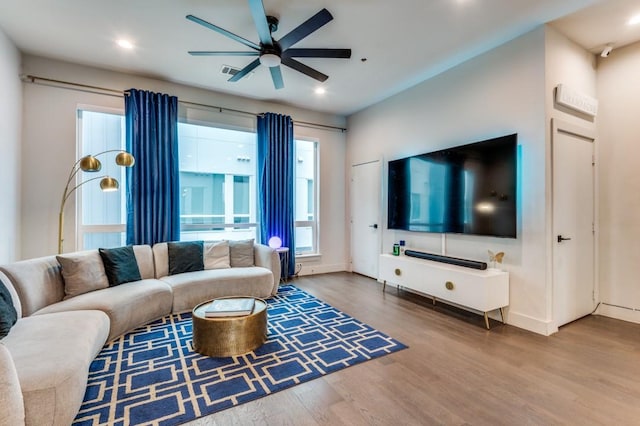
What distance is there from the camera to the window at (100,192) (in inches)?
156

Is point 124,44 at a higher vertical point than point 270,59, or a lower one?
higher

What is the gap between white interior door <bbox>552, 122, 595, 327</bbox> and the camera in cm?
312

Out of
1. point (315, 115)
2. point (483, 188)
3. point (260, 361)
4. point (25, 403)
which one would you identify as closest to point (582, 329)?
point (483, 188)

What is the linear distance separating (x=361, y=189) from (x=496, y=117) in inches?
103

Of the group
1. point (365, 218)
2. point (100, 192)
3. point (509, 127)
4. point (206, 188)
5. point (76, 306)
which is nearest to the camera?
point (76, 306)

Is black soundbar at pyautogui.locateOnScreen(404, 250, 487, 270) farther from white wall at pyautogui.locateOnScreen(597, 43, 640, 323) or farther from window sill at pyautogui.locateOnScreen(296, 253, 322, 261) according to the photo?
window sill at pyautogui.locateOnScreen(296, 253, 322, 261)

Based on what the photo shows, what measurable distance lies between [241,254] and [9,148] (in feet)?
9.27

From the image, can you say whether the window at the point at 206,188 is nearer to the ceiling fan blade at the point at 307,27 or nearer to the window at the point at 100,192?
the window at the point at 100,192

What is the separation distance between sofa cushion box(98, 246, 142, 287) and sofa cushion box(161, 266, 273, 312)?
34 cm

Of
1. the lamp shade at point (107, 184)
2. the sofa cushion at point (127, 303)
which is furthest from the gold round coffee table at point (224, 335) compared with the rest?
the lamp shade at point (107, 184)

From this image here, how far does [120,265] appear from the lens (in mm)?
3344

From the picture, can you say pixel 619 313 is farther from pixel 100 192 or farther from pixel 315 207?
pixel 100 192

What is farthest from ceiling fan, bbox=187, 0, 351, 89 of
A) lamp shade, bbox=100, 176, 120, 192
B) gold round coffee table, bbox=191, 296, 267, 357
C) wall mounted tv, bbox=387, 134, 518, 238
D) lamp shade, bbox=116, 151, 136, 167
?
gold round coffee table, bbox=191, 296, 267, 357

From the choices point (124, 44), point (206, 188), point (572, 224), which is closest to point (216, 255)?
point (206, 188)
